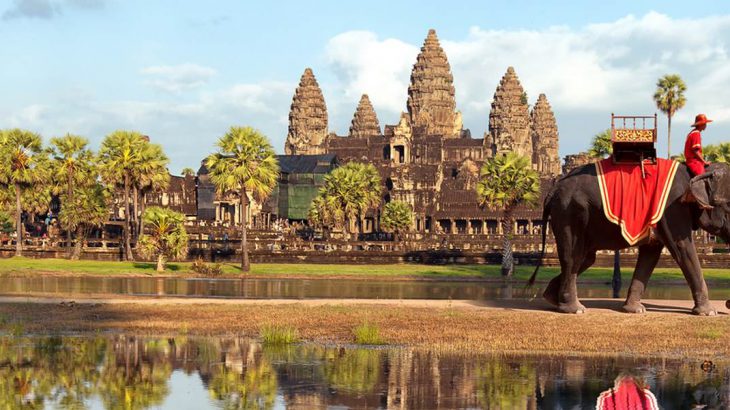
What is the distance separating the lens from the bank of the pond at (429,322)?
99.7 feet

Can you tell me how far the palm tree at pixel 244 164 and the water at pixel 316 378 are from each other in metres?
49.6

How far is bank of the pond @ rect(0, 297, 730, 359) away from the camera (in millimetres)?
30375

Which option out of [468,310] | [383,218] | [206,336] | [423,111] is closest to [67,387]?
[206,336]

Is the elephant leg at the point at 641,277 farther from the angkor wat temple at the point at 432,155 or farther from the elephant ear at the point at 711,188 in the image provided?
the angkor wat temple at the point at 432,155

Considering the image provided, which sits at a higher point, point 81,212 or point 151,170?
point 151,170

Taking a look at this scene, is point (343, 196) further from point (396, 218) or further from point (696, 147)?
point (696, 147)

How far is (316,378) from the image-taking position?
25.1m

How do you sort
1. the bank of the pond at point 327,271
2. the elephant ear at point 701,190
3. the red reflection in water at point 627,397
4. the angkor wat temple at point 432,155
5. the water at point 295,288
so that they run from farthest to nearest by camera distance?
the angkor wat temple at point 432,155 < the bank of the pond at point 327,271 < the water at point 295,288 < the elephant ear at point 701,190 < the red reflection in water at point 627,397

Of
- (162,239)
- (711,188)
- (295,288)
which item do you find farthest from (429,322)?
(162,239)

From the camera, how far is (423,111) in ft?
639

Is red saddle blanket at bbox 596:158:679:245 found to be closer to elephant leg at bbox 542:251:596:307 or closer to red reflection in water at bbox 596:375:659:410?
elephant leg at bbox 542:251:596:307

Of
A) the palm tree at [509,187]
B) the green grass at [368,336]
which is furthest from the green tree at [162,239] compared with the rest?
the green grass at [368,336]

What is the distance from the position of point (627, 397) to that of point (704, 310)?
1481cm

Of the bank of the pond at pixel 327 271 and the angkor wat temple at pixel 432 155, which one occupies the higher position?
the angkor wat temple at pixel 432 155
